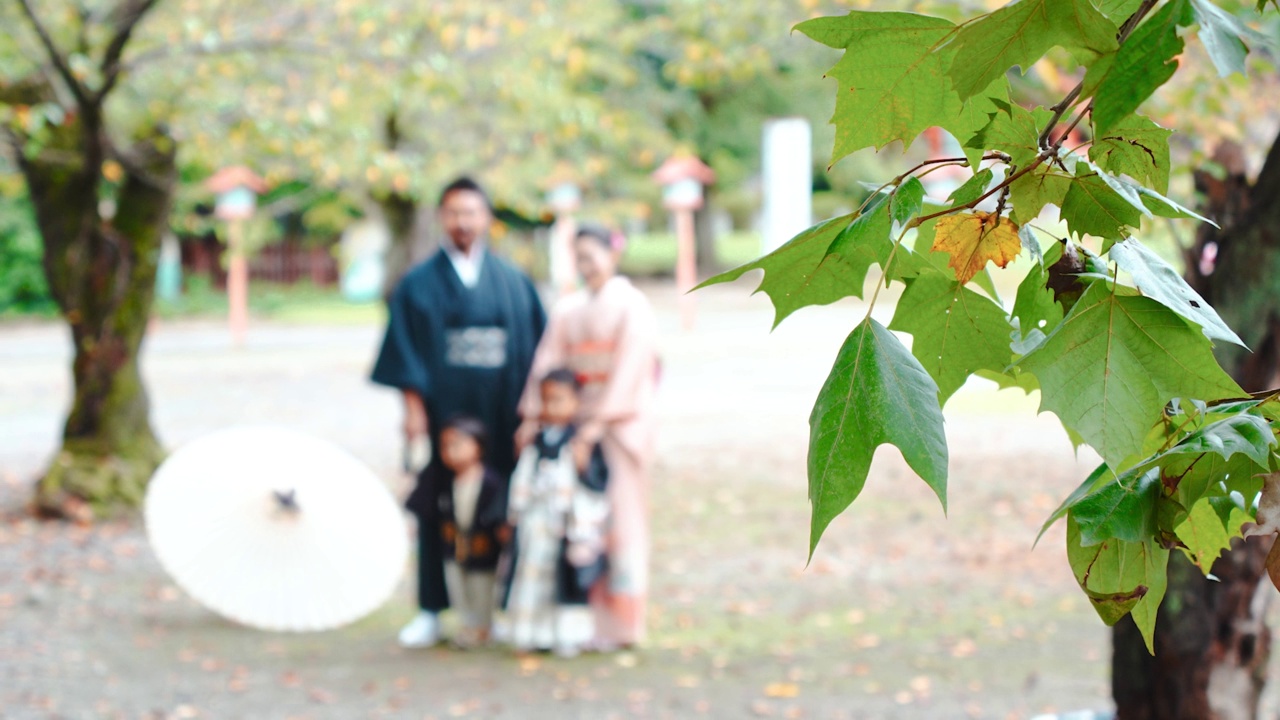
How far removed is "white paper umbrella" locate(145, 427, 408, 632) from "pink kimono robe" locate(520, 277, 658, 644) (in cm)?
96

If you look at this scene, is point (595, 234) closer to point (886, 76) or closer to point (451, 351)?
point (451, 351)

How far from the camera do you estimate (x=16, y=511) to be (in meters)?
7.48

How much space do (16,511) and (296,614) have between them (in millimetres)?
3877

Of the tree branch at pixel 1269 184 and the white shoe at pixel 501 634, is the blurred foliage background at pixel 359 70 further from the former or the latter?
the white shoe at pixel 501 634

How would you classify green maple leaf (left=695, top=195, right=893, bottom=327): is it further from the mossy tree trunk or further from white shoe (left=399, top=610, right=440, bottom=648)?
the mossy tree trunk

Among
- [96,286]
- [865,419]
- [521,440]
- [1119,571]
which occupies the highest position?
[96,286]

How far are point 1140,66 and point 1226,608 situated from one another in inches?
87.0

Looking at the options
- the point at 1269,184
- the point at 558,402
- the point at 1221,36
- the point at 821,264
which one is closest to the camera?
the point at 1221,36

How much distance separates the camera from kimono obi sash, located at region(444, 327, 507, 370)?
520cm

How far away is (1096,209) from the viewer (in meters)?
0.85

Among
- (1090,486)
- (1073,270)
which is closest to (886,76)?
(1073,270)

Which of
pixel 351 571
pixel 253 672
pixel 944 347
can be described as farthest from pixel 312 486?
pixel 944 347

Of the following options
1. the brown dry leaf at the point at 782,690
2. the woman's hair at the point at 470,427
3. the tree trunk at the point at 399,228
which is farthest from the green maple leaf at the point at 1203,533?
the tree trunk at the point at 399,228

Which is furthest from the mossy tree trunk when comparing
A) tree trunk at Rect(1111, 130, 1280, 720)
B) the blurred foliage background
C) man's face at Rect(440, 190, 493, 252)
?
tree trunk at Rect(1111, 130, 1280, 720)
